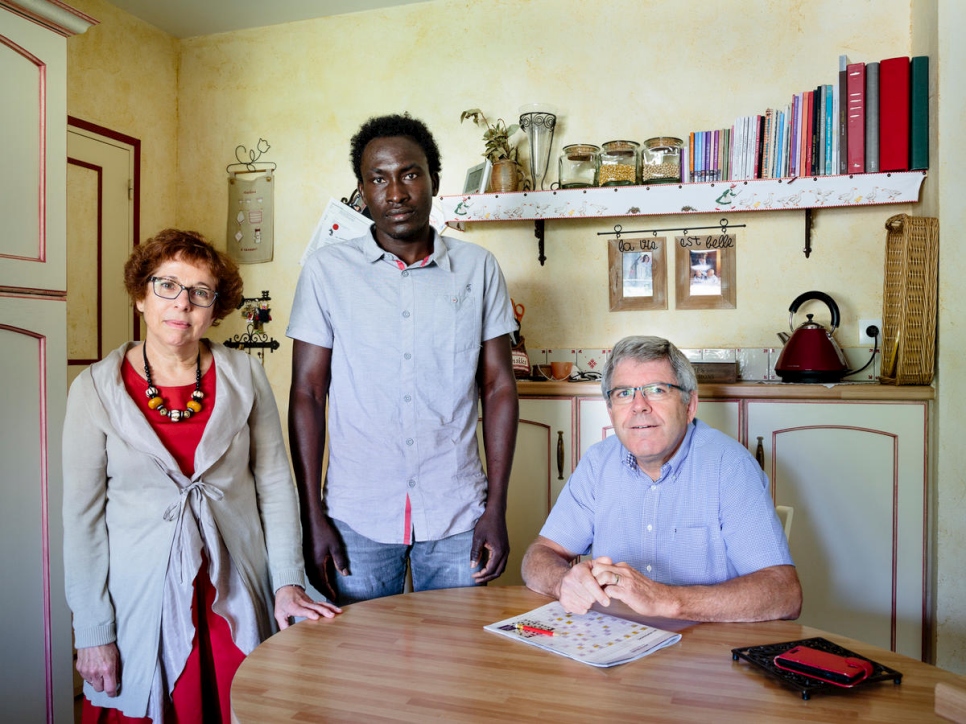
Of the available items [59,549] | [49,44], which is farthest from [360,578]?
[49,44]

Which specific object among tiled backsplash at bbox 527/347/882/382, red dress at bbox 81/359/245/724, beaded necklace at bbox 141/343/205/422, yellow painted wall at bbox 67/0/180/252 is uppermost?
yellow painted wall at bbox 67/0/180/252

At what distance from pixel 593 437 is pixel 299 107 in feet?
6.78

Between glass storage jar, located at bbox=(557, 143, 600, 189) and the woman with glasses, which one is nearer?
the woman with glasses

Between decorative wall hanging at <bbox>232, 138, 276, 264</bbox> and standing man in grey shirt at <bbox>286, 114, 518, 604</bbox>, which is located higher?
decorative wall hanging at <bbox>232, 138, 276, 264</bbox>

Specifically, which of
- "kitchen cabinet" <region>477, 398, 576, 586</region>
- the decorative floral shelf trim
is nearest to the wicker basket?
the decorative floral shelf trim

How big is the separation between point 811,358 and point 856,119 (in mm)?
845

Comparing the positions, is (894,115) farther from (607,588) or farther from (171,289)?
(171,289)

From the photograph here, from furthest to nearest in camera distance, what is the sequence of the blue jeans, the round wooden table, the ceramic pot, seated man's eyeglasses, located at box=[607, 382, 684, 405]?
the ceramic pot < the blue jeans < seated man's eyeglasses, located at box=[607, 382, 684, 405] < the round wooden table

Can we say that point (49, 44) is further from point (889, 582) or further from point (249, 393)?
point (889, 582)

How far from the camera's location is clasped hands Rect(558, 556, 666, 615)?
4.29 ft

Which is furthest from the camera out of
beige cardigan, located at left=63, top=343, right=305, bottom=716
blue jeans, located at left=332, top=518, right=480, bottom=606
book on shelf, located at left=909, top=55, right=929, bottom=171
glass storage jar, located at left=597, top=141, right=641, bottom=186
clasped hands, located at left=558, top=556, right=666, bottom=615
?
glass storage jar, located at left=597, top=141, right=641, bottom=186

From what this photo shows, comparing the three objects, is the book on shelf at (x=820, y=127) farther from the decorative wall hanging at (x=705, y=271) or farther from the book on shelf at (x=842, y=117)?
the decorative wall hanging at (x=705, y=271)

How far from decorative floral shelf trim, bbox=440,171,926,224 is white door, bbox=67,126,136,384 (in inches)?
57.1

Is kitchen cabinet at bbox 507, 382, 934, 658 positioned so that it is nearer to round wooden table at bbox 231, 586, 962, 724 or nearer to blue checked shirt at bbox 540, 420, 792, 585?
blue checked shirt at bbox 540, 420, 792, 585
